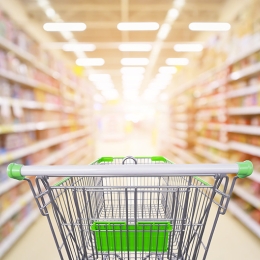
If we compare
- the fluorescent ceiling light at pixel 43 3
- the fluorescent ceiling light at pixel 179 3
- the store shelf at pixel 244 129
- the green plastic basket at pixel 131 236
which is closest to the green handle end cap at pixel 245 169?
the green plastic basket at pixel 131 236

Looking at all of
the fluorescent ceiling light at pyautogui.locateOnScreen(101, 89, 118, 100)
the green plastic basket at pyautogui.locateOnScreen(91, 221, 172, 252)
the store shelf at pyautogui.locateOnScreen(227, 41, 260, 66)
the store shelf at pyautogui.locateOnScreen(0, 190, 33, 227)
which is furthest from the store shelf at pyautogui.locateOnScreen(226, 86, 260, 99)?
the fluorescent ceiling light at pyautogui.locateOnScreen(101, 89, 118, 100)

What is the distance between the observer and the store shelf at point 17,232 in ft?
7.35

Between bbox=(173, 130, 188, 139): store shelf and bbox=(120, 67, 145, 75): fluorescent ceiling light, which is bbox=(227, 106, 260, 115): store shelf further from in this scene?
bbox=(120, 67, 145, 75): fluorescent ceiling light

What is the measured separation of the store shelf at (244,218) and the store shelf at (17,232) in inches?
107

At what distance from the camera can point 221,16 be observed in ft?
19.3

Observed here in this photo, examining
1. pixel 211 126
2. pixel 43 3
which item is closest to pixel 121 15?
pixel 43 3

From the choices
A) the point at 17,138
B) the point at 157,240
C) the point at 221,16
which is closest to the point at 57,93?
the point at 17,138

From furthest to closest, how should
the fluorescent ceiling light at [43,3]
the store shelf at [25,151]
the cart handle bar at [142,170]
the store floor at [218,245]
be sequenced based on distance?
the fluorescent ceiling light at [43,3] < the store shelf at [25,151] < the store floor at [218,245] < the cart handle bar at [142,170]

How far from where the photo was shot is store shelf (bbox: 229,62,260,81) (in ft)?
8.41

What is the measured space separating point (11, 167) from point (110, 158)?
2.75 ft

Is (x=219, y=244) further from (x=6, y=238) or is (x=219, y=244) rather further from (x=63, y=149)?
(x=63, y=149)

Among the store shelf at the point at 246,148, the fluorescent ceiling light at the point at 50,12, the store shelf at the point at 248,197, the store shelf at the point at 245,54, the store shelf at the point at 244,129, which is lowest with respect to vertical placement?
the store shelf at the point at 248,197

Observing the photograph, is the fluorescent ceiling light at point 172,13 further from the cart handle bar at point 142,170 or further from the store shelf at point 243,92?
the cart handle bar at point 142,170

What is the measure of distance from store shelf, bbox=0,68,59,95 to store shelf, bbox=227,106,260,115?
2.87 metres
